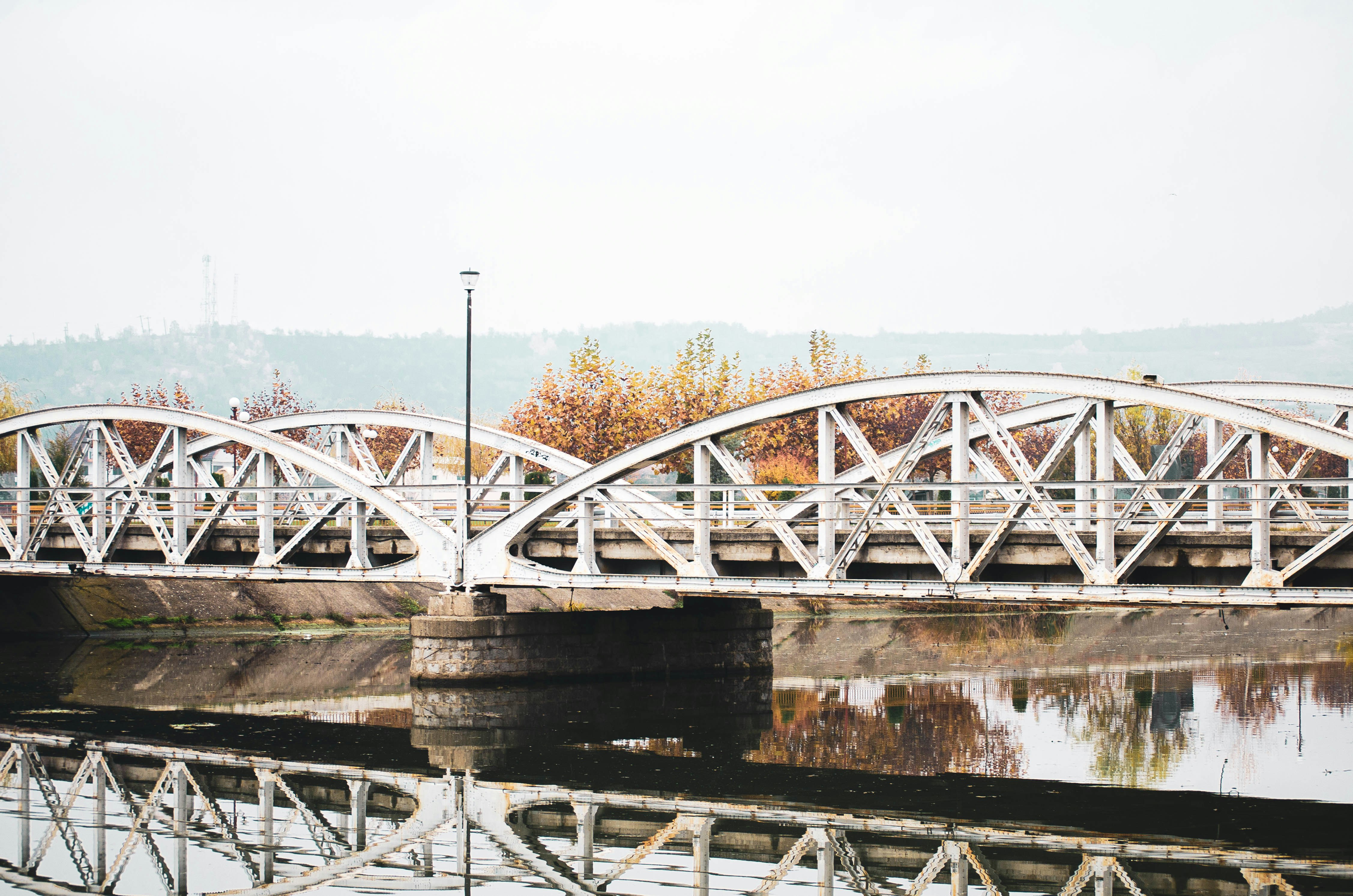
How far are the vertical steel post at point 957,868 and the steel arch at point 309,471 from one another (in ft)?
47.0

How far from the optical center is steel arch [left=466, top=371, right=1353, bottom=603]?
712 inches

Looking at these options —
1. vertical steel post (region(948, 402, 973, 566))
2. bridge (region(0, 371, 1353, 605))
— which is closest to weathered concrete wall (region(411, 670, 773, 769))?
bridge (region(0, 371, 1353, 605))

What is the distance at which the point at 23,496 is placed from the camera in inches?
1356

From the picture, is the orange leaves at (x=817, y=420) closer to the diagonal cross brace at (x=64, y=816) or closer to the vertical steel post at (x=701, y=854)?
the diagonal cross brace at (x=64, y=816)

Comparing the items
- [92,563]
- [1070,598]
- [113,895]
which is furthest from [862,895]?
[92,563]

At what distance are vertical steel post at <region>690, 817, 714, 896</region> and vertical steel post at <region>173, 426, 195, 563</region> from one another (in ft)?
59.1

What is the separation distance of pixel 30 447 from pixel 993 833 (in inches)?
1024

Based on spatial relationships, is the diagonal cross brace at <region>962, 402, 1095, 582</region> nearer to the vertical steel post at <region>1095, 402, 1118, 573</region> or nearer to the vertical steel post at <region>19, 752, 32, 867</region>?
the vertical steel post at <region>1095, 402, 1118, 573</region>

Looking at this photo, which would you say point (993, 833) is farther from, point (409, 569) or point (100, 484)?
point (100, 484)

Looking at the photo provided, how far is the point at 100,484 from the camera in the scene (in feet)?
107

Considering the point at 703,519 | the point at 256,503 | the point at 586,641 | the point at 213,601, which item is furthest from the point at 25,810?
the point at 213,601

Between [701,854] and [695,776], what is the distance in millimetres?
4415

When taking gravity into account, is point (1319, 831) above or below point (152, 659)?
above

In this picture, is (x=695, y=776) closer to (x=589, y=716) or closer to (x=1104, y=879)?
(x=589, y=716)
